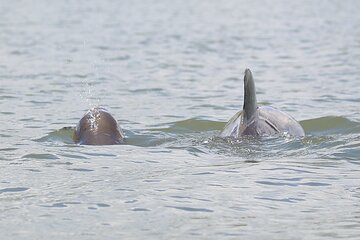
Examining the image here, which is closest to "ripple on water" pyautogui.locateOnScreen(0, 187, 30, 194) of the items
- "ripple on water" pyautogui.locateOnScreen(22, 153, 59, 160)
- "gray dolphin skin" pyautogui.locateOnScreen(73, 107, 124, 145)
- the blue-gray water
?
the blue-gray water

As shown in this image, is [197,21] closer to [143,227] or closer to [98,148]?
[98,148]

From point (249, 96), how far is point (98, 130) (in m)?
1.52

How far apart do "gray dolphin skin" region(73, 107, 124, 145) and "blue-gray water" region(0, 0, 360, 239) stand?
0.55 ft

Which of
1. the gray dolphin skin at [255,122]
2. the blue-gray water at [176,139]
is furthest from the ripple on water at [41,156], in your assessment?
the gray dolphin skin at [255,122]

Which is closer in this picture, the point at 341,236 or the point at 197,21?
the point at 341,236

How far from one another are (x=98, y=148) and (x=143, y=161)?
61 cm

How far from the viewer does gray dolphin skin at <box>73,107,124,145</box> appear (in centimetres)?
1050

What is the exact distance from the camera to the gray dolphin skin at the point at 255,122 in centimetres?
1027

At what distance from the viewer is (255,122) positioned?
1041cm

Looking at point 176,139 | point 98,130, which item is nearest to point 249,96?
point 176,139

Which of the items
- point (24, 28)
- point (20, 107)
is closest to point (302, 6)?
point (24, 28)

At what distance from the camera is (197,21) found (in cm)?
3241

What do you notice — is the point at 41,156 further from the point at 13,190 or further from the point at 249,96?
the point at 249,96

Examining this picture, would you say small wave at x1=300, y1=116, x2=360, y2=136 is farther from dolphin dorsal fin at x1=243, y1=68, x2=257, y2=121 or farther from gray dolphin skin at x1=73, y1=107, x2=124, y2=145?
gray dolphin skin at x1=73, y1=107, x2=124, y2=145
